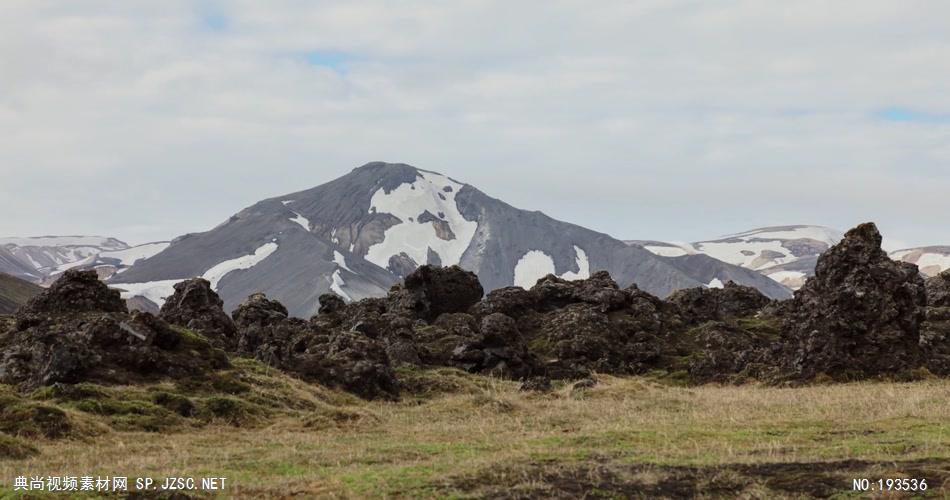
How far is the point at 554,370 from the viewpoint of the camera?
5566 centimetres

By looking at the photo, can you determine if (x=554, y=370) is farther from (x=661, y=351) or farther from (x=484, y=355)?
(x=661, y=351)

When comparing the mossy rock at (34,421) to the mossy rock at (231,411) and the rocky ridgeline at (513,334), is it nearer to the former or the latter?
the mossy rock at (231,411)

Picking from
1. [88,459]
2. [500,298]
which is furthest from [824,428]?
[500,298]

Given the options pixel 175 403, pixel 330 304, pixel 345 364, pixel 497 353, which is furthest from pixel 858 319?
pixel 330 304

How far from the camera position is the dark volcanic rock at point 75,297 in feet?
156

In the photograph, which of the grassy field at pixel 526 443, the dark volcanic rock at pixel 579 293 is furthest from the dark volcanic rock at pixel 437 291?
the grassy field at pixel 526 443

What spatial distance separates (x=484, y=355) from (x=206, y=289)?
1839cm

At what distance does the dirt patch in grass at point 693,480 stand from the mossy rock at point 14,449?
12.9 m

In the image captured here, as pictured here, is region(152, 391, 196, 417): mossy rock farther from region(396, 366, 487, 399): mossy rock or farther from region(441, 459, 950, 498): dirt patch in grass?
region(441, 459, 950, 498): dirt patch in grass

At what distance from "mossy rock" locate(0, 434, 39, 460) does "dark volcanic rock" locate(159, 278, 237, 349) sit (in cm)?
2924

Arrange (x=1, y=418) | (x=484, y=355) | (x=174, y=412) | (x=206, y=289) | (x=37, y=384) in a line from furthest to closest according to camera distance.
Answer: (x=206, y=289) → (x=484, y=355) → (x=37, y=384) → (x=174, y=412) → (x=1, y=418)

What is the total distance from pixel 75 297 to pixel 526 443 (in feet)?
101

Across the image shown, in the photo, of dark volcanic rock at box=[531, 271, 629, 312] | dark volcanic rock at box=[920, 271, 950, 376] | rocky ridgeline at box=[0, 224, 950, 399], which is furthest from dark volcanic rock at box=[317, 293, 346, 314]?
dark volcanic rock at box=[920, 271, 950, 376]

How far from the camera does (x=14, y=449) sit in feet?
83.3
